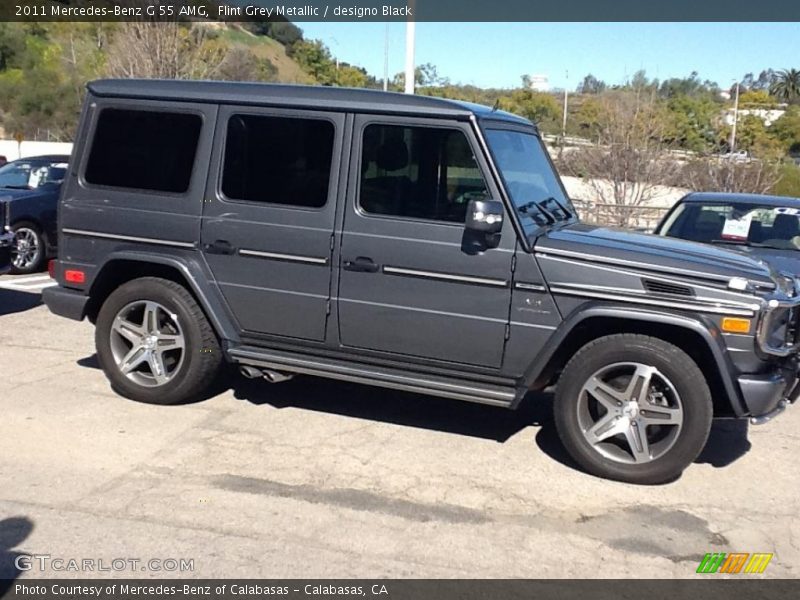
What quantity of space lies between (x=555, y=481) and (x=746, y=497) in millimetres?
1080

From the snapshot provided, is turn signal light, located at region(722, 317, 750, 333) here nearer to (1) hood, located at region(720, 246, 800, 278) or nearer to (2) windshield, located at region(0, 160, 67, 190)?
(1) hood, located at region(720, 246, 800, 278)

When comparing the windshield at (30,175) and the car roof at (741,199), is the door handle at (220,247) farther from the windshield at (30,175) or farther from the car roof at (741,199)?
the windshield at (30,175)

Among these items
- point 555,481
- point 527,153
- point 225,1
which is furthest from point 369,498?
point 225,1

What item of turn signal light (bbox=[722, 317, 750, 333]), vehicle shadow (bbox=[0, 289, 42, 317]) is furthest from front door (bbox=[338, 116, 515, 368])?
vehicle shadow (bbox=[0, 289, 42, 317])

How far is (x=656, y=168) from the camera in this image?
2300 centimetres

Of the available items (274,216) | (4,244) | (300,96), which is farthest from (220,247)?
(4,244)

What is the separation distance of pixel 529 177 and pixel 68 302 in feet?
11.0

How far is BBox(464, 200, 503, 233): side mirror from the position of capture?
4984 mm

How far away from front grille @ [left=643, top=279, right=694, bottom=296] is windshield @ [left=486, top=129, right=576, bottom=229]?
2.69ft

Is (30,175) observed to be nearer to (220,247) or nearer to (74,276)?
(74,276)

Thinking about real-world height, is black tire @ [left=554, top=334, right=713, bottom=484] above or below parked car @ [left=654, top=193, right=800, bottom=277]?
below

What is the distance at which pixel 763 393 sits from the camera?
482cm

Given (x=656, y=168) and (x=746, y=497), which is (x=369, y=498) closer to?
(x=746, y=497)

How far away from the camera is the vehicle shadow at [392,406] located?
6.05 meters
